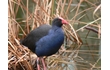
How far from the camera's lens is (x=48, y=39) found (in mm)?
2830

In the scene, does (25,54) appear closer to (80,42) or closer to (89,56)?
(89,56)

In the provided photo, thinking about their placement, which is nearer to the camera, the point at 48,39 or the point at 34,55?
the point at 48,39

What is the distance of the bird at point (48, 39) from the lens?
281 centimetres

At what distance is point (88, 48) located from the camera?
4.20 meters

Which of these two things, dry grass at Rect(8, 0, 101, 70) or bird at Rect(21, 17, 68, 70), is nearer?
bird at Rect(21, 17, 68, 70)

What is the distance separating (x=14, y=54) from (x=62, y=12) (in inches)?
37.3

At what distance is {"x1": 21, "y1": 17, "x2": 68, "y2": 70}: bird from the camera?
9.22ft

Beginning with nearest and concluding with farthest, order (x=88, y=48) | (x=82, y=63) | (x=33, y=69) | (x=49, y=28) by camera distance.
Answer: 1. (x=49, y=28)
2. (x=33, y=69)
3. (x=82, y=63)
4. (x=88, y=48)

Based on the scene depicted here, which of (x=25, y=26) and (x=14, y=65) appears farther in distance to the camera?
(x=25, y=26)

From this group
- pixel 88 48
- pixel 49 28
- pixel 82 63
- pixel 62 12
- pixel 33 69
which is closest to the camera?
pixel 49 28

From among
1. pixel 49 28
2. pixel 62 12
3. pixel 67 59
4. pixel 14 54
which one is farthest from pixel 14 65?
pixel 62 12

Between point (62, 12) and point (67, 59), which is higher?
point (62, 12)

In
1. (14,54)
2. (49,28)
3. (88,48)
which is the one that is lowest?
(88,48)

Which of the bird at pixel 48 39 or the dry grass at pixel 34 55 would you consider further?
the dry grass at pixel 34 55
